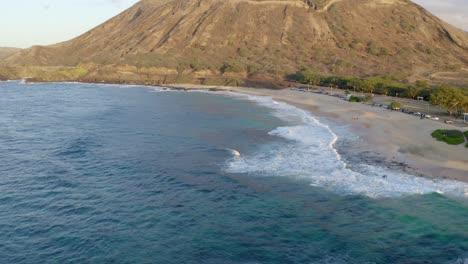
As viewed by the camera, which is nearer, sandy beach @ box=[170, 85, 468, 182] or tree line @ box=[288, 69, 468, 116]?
sandy beach @ box=[170, 85, 468, 182]

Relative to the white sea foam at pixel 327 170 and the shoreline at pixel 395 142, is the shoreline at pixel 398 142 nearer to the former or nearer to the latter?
the shoreline at pixel 395 142

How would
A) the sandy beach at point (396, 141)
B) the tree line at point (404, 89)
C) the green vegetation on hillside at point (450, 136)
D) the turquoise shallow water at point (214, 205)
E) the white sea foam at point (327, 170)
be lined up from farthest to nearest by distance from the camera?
the tree line at point (404, 89)
the green vegetation on hillside at point (450, 136)
the sandy beach at point (396, 141)
the white sea foam at point (327, 170)
the turquoise shallow water at point (214, 205)

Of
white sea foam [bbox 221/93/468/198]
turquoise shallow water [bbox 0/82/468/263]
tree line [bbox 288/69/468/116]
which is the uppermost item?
tree line [bbox 288/69/468/116]

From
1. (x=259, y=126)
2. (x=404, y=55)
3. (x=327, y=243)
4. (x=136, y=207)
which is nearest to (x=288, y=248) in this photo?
(x=327, y=243)

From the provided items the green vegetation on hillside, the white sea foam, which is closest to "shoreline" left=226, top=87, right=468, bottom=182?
the green vegetation on hillside

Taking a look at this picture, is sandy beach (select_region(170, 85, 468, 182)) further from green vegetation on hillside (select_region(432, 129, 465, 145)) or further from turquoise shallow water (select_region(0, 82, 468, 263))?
turquoise shallow water (select_region(0, 82, 468, 263))

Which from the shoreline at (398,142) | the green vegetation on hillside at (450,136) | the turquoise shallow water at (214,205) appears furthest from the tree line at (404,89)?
the turquoise shallow water at (214,205)

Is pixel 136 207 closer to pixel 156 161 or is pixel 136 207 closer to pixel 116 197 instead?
pixel 116 197
